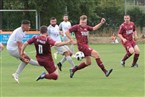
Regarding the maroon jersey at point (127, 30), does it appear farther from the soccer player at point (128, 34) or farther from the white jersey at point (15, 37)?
the white jersey at point (15, 37)

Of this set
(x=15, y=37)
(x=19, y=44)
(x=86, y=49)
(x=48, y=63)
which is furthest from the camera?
(x=86, y=49)

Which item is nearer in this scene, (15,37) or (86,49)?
(15,37)

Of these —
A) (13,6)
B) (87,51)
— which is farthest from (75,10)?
(87,51)

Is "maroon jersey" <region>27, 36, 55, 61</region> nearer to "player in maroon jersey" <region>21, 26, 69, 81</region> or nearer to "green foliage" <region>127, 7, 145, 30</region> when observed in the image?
"player in maroon jersey" <region>21, 26, 69, 81</region>

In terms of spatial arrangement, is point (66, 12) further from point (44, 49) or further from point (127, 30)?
point (44, 49)

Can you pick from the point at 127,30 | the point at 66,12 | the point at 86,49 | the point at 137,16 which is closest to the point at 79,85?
the point at 86,49

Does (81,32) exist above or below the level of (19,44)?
above

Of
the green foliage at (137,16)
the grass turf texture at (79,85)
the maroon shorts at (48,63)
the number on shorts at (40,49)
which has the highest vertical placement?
the number on shorts at (40,49)

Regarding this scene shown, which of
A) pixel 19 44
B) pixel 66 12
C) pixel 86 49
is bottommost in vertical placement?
pixel 66 12

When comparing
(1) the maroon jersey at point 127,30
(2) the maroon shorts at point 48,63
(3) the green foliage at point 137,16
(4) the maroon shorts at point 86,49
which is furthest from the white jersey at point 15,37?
(3) the green foliage at point 137,16

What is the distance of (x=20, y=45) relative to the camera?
49.3 ft

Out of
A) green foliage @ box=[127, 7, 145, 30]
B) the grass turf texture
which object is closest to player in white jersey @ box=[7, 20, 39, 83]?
the grass turf texture

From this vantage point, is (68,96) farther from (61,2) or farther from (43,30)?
(61,2)

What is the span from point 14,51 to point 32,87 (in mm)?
2445
